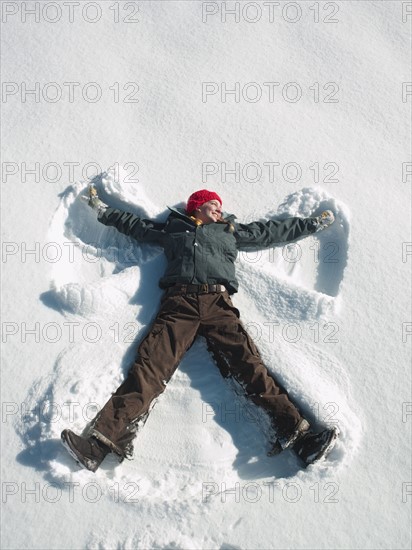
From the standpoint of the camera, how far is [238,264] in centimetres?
334

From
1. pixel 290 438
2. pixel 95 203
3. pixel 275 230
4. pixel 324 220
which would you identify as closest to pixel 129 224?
pixel 95 203

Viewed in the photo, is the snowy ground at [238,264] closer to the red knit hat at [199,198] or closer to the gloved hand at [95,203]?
the gloved hand at [95,203]

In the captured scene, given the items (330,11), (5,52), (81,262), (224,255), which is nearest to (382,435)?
(224,255)

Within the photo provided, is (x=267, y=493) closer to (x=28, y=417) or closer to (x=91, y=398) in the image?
(x=91, y=398)

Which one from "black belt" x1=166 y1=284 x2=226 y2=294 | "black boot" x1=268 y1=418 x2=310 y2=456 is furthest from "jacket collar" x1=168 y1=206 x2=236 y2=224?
"black boot" x1=268 y1=418 x2=310 y2=456

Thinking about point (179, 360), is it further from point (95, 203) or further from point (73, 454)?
point (95, 203)

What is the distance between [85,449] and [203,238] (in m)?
1.29

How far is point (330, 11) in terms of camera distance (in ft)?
13.8

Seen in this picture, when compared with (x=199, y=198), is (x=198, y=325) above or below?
below

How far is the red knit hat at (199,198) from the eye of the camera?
3.35 metres

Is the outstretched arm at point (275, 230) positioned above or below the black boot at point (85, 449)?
above

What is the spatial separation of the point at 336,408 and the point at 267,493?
57 centimetres

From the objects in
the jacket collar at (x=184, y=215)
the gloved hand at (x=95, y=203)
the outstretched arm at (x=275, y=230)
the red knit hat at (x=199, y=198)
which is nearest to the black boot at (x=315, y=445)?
the outstretched arm at (x=275, y=230)

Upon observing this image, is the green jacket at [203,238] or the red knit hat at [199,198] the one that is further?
the red knit hat at [199,198]
